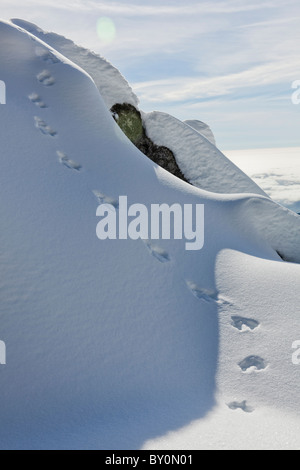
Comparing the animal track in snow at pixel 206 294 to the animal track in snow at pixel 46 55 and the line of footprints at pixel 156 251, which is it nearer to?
the line of footprints at pixel 156 251

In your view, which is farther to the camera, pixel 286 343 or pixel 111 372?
pixel 286 343

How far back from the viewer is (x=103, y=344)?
121 inches

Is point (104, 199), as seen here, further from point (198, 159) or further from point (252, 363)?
point (198, 159)

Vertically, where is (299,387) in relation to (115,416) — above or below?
above

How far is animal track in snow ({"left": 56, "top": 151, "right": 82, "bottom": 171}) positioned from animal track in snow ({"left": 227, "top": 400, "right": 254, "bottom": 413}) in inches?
118

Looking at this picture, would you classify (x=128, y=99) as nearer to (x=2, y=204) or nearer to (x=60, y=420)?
(x=2, y=204)

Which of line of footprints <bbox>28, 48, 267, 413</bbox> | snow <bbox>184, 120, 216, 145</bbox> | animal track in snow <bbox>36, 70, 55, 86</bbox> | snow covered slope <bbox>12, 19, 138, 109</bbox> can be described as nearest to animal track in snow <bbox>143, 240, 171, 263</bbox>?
line of footprints <bbox>28, 48, 267, 413</bbox>

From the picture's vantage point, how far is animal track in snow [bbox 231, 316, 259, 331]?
344 centimetres

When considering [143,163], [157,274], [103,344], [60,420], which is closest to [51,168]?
[143,163]

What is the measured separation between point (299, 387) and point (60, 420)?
164cm

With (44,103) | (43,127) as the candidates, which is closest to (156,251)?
(43,127)
